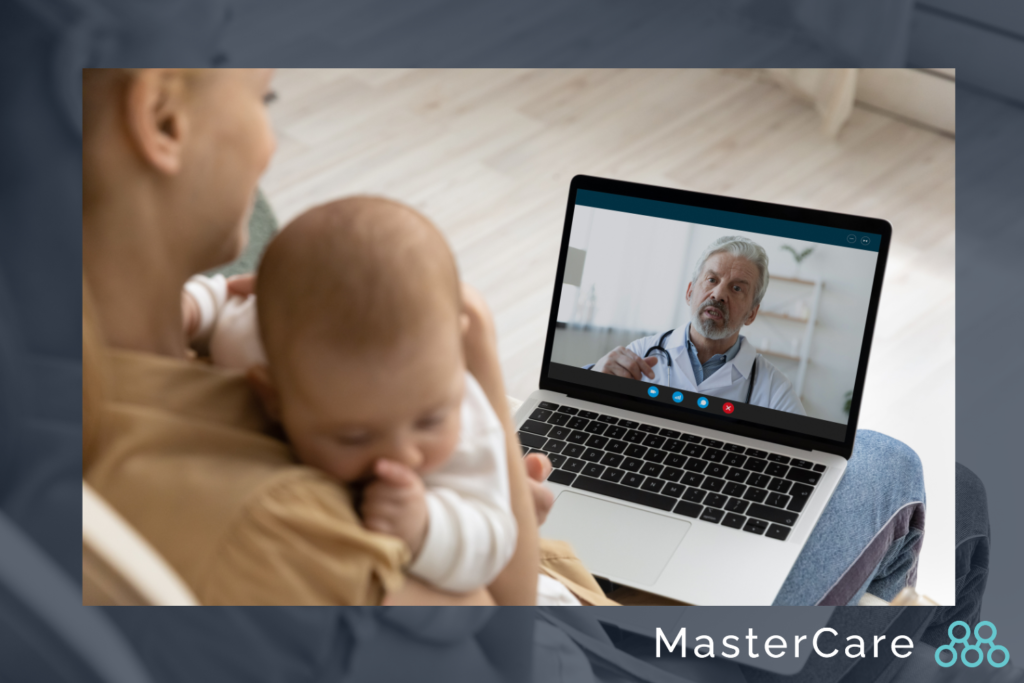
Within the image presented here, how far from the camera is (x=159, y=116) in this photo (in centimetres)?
35

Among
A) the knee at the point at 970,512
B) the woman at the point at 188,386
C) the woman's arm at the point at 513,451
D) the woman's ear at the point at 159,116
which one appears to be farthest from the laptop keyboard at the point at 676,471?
the woman's ear at the point at 159,116

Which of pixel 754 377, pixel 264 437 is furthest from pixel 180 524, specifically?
pixel 754 377

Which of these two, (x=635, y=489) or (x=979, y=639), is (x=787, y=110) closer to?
(x=635, y=489)

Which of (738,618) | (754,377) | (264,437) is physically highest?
(264,437)

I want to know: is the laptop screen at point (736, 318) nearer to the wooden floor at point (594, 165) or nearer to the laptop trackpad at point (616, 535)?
the laptop trackpad at point (616, 535)

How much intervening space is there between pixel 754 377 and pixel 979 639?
329mm

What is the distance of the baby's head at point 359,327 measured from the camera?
37 centimetres

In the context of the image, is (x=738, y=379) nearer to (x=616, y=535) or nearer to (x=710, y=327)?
(x=710, y=327)

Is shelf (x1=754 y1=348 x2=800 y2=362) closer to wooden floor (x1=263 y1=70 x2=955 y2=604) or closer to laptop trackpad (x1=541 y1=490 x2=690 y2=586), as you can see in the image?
laptop trackpad (x1=541 y1=490 x2=690 y2=586)

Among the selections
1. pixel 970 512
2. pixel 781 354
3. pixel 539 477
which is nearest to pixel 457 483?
pixel 539 477

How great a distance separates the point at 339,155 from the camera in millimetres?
2482

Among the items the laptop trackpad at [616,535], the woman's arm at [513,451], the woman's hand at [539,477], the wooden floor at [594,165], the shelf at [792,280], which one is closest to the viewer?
the woman's arm at [513,451]

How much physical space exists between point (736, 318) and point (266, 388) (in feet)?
2.01

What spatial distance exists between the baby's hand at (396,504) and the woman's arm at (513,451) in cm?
11
